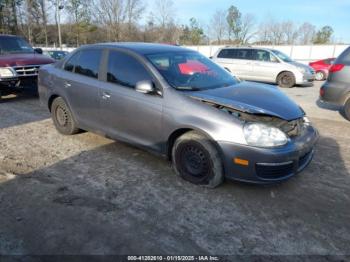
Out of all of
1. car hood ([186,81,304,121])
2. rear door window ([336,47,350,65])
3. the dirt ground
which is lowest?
the dirt ground

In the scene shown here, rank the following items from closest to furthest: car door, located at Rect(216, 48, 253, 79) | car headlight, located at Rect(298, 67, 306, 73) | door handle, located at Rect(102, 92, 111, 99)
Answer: door handle, located at Rect(102, 92, 111, 99) < car headlight, located at Rect(298, 67, 306, 73) < car door, located at Rect(216, 48, 253, 79)

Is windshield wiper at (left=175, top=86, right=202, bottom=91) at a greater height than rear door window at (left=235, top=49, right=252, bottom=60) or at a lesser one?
lesser

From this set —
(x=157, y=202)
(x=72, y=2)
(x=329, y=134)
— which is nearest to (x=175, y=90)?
(x=157, y=202)

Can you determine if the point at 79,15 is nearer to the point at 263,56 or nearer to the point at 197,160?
the point at 263,56

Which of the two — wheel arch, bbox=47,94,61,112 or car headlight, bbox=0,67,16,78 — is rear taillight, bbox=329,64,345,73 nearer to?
wheel arch, bbox=47,94,61,112

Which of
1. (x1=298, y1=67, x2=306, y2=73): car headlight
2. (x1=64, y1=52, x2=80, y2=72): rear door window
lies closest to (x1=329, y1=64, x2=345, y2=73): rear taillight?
(x1=64, y1=52, x2=80, y2=72): rear door window

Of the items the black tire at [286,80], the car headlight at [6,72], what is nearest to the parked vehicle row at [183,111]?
the car headlight at [6,72]

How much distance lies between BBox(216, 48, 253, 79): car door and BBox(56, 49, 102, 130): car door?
9897 millimetres

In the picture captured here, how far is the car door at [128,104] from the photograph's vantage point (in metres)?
4.01

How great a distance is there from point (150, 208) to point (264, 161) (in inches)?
51.8

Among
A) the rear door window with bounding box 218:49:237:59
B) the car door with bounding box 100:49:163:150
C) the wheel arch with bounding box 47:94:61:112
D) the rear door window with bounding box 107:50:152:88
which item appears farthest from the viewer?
the rear door window with bounding box 218:49:237:59

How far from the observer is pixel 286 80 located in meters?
13.3

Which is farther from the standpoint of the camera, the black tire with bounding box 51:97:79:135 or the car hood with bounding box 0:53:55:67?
the car hood with bounding box 0:53:55:67

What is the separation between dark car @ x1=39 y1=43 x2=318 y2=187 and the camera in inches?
133
